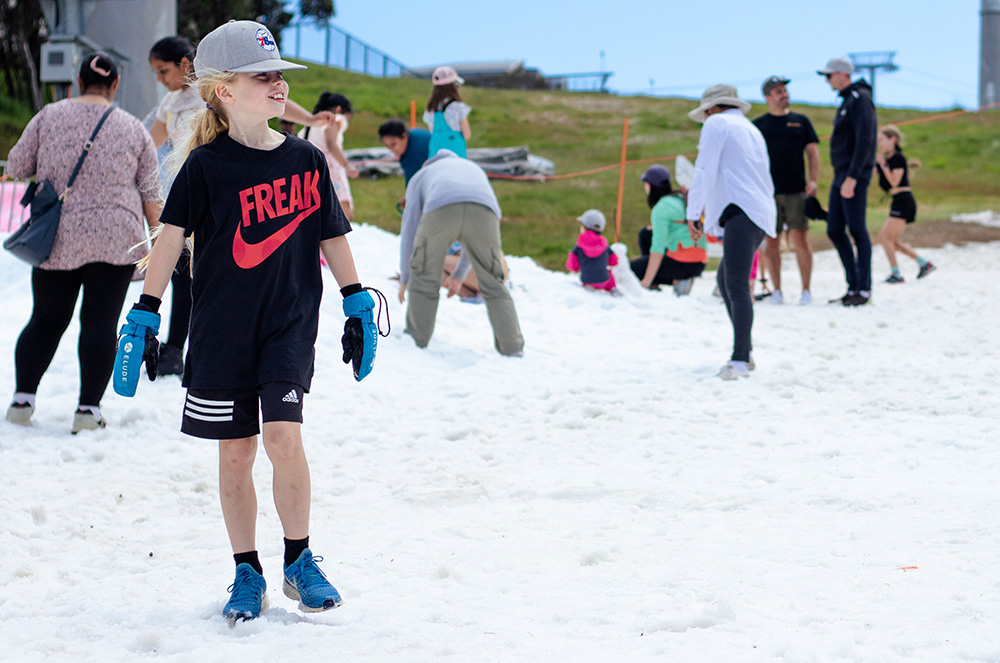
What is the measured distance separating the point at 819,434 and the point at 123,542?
3.22 m

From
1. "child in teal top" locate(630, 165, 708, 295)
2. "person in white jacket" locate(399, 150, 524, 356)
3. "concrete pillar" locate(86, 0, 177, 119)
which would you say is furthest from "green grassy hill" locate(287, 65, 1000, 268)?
"person in white jacket" locate(399, 150, 524, 356)

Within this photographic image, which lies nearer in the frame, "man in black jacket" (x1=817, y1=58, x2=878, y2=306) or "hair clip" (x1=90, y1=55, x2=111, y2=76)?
"hair clip" (x1=90, y1=55, x2=111, y2=76)

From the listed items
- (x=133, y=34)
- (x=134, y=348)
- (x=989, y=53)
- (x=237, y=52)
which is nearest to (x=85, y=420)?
(x=134, y=348)

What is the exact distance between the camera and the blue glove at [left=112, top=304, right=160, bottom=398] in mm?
2727

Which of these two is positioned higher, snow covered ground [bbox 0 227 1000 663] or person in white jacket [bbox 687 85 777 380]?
person in white jacket [bbox 687 85 777 380]

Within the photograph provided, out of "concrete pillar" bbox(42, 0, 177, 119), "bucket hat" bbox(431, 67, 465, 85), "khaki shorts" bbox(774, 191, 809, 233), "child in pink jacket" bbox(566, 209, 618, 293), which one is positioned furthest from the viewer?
"khaki shorts" bbox(774, 191, 809, 233)

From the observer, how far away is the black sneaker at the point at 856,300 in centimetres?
941

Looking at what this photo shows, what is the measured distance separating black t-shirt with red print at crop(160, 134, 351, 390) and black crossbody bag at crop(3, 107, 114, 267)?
2.17 meters

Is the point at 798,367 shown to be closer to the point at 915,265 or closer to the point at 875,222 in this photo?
the point at 915,265

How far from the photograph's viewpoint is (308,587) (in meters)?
2.79

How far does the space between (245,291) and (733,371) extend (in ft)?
13.4

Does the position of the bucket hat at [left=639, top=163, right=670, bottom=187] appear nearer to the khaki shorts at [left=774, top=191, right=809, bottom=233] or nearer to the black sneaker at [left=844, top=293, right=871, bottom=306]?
the khaki shorts at [left=774, top=191, right=809, bottom=233]

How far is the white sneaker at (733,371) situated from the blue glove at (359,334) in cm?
372

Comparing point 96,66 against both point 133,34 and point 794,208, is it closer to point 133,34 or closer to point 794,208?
point 133,34
